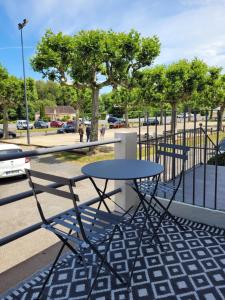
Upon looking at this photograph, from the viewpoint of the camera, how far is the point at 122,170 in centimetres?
266

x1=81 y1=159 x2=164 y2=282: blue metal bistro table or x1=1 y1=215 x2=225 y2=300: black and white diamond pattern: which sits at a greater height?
x1=81 y1=159 x2=164 y2=282: blue metal bistro table

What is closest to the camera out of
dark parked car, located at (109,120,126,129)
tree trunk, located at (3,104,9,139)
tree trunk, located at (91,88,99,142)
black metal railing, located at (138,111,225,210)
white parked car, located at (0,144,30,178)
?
black metal railing, located at (138,111,225,210)

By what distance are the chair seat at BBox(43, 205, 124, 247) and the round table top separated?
1.19 feet

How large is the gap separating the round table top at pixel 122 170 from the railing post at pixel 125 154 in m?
0.64

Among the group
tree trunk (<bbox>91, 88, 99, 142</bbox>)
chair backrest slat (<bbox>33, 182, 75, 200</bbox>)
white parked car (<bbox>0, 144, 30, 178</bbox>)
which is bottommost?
white parked car (<bbox>0, 144, 30, 178</bbox>)

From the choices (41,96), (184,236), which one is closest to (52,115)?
(41,96)

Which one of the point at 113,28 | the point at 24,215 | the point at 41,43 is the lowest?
the point at 24,215

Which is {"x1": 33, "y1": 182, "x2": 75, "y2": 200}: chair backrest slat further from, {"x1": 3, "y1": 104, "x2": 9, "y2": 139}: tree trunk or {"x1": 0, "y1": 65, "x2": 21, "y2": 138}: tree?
{"x1": 3, "y1": 104, "x2": 9, "y2": 139}: tree trunk

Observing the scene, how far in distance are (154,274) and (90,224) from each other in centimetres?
84

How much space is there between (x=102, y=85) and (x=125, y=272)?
1211 centimetres

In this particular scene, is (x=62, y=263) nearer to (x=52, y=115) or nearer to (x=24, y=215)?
(x=24, y=215)

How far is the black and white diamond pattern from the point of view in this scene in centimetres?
221

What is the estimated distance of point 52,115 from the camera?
6306 centimetres

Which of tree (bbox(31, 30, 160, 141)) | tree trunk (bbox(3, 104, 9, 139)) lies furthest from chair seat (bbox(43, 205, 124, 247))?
tree trunk (bbox(3, 104, 9, 139))
